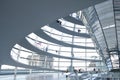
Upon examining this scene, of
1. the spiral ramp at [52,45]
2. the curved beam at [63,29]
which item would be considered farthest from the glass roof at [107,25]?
the curved beam at [63,29]

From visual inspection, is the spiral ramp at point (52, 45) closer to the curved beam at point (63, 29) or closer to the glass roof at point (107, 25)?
the curved beam at point (63, 29)

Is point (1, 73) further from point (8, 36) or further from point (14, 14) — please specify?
point (14, 14)

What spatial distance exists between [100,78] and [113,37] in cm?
705

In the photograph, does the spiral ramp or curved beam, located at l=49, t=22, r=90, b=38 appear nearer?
the spiral ramp

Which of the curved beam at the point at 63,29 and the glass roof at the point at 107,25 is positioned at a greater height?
the curved beam at the point at 63,29

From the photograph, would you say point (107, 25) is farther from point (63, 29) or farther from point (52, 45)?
point (52, 45)

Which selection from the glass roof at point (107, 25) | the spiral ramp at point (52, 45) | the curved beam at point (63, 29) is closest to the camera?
the glass roof at point (107, 25)

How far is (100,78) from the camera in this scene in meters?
28.6

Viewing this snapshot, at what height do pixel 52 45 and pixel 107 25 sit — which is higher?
pixel 52 45

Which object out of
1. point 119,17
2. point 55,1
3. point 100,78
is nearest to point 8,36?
point 55,1

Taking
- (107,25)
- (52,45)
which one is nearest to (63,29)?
(52,45)

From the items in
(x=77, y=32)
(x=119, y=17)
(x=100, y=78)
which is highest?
(x=77, y=32)

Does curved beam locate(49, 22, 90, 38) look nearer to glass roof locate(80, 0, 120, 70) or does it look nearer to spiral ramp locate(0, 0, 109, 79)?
spiral ramp locate(0, 0, 109, 79)

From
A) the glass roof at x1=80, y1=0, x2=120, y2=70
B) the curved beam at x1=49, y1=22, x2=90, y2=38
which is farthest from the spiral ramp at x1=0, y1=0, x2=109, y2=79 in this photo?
the glass roof at x1=80, y1=0, x2=120, y2=70
